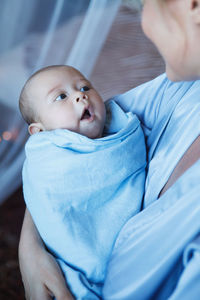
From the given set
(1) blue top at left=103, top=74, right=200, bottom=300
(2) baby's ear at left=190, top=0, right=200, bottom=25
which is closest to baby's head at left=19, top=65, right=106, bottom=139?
(1) blue top at left=103, top=74, right=200, bottom=300

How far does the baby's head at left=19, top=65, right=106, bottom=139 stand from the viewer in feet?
3.25

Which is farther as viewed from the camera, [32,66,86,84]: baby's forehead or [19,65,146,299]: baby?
[32,66,86,84]: baby's forehead

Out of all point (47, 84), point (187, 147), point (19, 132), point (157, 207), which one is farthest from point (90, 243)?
point (19, 132)

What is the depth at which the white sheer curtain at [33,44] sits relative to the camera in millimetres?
1231

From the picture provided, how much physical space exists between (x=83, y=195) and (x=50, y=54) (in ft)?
2.46

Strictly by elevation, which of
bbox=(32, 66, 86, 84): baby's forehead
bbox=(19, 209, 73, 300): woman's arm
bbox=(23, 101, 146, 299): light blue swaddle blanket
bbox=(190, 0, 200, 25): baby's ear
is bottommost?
bbox=(19, 209, 73, 300): woman's arm

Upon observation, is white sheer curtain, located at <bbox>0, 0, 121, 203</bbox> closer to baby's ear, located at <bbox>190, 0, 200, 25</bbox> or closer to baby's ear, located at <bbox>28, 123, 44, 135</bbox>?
baby's ear, located at <bbox>28, 123, 44, 135</bbox>

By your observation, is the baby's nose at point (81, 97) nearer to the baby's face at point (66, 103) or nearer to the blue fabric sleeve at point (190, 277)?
the baby's face at point (66, 103)

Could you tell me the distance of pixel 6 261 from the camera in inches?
66.4

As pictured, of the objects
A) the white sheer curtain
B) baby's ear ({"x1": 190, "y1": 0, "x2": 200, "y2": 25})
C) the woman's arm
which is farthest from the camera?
the white sheer curtain

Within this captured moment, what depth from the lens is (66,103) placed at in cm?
100

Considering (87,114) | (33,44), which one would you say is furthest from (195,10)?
(33,44)

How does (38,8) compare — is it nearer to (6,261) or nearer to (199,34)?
(199,34)

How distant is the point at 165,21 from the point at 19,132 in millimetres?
954
